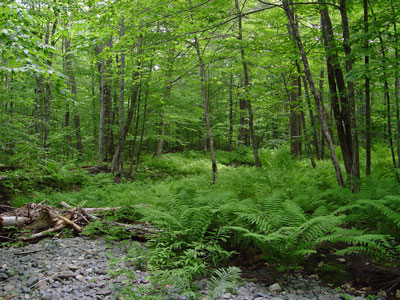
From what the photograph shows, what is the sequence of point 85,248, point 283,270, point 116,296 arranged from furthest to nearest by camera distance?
1. point 85,248
2. point 283,270
3. point 116,296

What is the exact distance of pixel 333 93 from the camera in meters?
5.38

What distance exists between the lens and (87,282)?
9.46 feet

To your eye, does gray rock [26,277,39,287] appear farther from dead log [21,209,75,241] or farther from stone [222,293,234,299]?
stone [222,293,234,299]

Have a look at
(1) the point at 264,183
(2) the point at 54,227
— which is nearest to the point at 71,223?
(2) the point at 54,227

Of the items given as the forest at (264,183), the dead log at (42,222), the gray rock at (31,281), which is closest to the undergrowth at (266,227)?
the forest at (264,183)

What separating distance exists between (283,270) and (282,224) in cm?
67

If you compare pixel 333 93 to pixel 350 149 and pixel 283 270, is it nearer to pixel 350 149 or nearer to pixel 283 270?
pixel 350 149

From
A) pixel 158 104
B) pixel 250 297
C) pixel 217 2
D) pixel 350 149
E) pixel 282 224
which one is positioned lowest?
pixel 250 297

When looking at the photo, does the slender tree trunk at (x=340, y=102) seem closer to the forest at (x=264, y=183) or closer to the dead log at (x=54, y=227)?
the forest at (x=264, y=183)

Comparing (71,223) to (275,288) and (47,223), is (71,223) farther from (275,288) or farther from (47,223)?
(275,288)

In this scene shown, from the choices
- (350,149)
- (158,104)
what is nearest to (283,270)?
(350,149)

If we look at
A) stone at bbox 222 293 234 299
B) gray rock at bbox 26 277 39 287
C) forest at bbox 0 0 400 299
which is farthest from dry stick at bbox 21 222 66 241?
stone at bbox 222 293 234 299

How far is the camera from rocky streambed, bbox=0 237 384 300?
102 inches

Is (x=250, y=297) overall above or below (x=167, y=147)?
below
